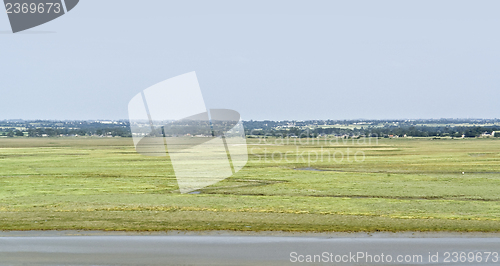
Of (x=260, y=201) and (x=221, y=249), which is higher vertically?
(x=221, y=249)

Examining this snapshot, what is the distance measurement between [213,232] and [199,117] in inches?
199

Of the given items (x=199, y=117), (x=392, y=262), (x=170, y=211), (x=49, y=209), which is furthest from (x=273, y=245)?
(x=49, y=209)

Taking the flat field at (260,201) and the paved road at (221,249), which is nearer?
the paved road at (221,249)

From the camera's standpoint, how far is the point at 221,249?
16.8 metres

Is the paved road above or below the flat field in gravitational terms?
above

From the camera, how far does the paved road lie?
613 inches

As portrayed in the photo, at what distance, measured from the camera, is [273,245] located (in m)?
17.3

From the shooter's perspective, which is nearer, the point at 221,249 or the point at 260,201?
the point at 221,249

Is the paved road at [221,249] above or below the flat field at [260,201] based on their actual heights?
above

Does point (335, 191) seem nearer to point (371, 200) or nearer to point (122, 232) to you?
point (371, 200)

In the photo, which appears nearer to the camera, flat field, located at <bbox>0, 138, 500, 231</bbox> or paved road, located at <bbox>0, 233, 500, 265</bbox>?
paved road, located at <bbox>0, 233, 500, 265</bbox>

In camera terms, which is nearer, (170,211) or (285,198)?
(170,211)

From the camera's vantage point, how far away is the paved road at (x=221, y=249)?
15578 mm

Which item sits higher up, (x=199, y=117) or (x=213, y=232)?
(x=199, y=117)
